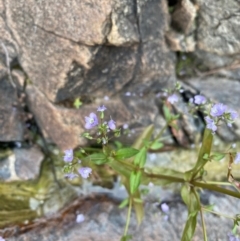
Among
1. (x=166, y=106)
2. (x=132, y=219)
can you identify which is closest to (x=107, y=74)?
(x=166, y=106)

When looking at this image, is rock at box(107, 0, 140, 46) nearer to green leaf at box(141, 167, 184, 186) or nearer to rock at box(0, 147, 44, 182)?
green leaf at box(141, 167, 184, 186)

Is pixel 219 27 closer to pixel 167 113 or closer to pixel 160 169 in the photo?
pixel 167 113

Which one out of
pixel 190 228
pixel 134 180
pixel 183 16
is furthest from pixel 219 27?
pixel 190 228

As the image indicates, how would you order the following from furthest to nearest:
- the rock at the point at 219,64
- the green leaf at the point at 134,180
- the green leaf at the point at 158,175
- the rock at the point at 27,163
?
the rock at the point at 219,64 → the rock at the point at 27,163 → the green leaf at the point at 158,175 → the green leaf at the point at 134,180

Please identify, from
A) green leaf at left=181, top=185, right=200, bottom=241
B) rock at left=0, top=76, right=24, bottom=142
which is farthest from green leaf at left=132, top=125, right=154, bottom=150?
rock at left=0, top=76, right=24, bottom=142

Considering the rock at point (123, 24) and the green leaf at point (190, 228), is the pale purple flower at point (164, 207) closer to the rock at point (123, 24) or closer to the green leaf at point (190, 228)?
the green leaf at point (190, 228)

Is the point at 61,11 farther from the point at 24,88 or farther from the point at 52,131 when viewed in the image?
the point at 52,131

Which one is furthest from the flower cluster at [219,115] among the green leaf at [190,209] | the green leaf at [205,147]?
the green leaf at [190,209]
